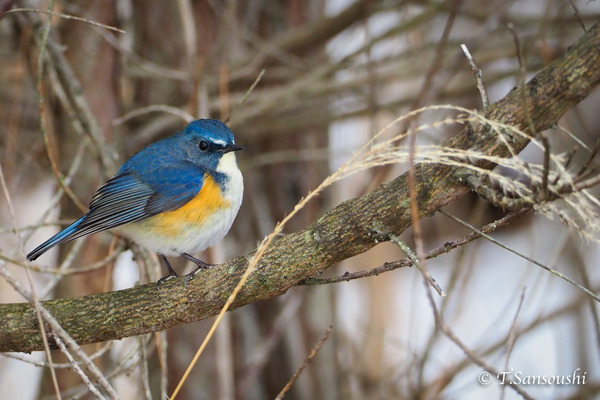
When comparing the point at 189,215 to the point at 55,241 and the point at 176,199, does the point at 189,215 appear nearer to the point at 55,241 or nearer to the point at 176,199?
the point at 176,199

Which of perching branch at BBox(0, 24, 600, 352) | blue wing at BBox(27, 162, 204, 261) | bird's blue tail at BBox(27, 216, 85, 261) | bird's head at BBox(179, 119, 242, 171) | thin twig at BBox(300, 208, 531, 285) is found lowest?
thin twig at BBox(300, 208, 531, 285)

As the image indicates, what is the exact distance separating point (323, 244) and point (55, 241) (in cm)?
141

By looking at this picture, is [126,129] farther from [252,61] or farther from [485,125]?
[485,125]

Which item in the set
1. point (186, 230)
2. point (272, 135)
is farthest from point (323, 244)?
point (272, 135)

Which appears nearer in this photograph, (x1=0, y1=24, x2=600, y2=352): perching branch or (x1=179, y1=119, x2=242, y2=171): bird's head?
(x1=0, y1=24, x2=600, y2=352): perching branch

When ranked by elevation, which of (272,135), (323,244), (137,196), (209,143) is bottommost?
(323,244)

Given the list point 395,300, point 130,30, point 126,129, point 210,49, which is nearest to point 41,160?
point 126,129

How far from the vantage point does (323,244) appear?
7.61 feet

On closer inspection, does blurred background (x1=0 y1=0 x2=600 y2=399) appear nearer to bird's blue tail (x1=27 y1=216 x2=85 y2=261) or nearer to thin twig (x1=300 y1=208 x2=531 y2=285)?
bird's blue tail (x1=27 y1=216 x2=85 y2=261)

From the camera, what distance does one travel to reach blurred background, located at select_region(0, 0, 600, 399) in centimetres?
439

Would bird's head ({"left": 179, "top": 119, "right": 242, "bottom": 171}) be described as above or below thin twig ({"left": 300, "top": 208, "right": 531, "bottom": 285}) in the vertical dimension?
above

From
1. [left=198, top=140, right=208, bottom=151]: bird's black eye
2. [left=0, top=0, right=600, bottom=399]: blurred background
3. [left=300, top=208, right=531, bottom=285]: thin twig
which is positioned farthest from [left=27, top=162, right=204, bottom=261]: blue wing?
[left=300, top=208, right=531, bottom=285]: thin twig

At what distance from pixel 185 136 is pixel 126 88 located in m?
2.58

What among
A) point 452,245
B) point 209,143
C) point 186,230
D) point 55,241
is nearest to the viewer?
point 452,245
